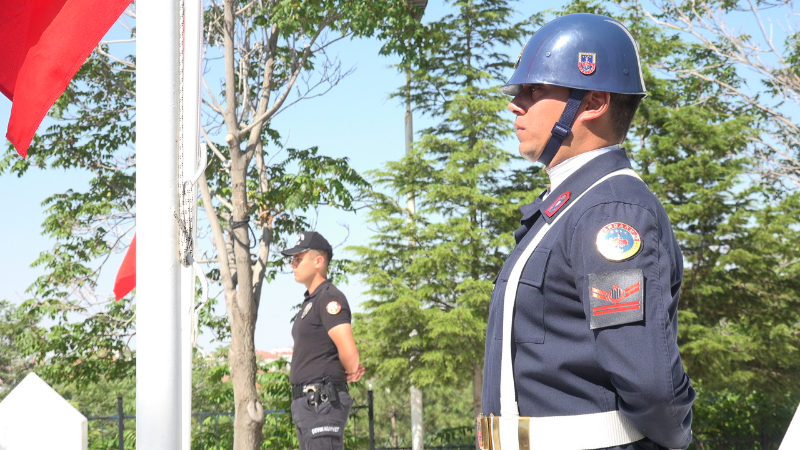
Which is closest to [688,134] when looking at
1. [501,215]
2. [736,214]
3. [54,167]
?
[736,214]

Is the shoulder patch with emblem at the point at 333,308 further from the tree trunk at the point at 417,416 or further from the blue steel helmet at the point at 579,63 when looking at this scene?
the tree trunk at the point at 417,416

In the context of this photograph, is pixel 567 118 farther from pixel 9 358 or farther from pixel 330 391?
pixel 9 358

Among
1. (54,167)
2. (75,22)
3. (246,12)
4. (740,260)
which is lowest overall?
(75,22)

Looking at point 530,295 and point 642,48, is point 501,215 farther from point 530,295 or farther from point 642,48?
point 530,295

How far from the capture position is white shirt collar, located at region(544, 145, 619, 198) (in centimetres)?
178

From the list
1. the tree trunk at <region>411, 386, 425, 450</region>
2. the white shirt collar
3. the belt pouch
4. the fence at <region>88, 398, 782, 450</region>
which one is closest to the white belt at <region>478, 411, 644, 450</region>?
the white shirt collar

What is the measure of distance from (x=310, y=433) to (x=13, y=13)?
3608 mm

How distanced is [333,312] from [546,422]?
3.89 m

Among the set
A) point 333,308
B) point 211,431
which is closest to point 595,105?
point 333,308

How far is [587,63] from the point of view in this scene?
5.69 feet

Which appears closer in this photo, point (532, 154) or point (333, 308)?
point (532, 154)

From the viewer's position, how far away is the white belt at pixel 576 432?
1.53m

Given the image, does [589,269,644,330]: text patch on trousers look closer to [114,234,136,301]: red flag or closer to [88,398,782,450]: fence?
[114,234,136,301]: red flag

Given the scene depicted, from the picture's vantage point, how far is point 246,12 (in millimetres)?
11125
